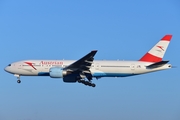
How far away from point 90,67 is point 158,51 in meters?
13.6

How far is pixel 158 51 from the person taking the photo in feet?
241

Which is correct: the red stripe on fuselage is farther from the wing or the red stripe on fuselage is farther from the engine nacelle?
the engine nacelle

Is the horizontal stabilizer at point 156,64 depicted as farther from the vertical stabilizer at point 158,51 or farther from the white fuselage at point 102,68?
the vertical stabilizer at point 158,51

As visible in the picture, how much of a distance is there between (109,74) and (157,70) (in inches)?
328

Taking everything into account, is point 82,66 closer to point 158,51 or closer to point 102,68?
point 102,68

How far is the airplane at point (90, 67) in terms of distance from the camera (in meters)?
67.2

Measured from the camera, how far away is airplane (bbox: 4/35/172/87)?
67.2 meters

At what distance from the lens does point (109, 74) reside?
70.1 m

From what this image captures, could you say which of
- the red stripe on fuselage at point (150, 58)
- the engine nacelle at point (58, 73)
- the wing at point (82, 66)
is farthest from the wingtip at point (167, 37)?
the engine nacelle at point (58, 73)

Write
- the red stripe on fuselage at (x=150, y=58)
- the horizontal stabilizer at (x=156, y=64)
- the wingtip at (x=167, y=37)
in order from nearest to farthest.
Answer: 1. the horizontal stabilizer at (x=156, y=64)
2. the red stripe on fuselage at (x=150, y=58)
3. the wingtip at (x=167, y=37)

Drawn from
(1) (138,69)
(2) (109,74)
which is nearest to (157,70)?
(1) (138,69)

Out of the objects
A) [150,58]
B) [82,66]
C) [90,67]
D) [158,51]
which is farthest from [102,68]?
[158,51]

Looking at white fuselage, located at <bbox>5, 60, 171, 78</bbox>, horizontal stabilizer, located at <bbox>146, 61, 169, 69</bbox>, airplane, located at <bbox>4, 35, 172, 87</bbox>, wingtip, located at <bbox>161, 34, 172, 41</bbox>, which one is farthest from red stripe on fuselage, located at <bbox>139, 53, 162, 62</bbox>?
wingtip, located at <bbox>161, 34, 172, 41</bbox>

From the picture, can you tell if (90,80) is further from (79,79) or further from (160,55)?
(160,55)
